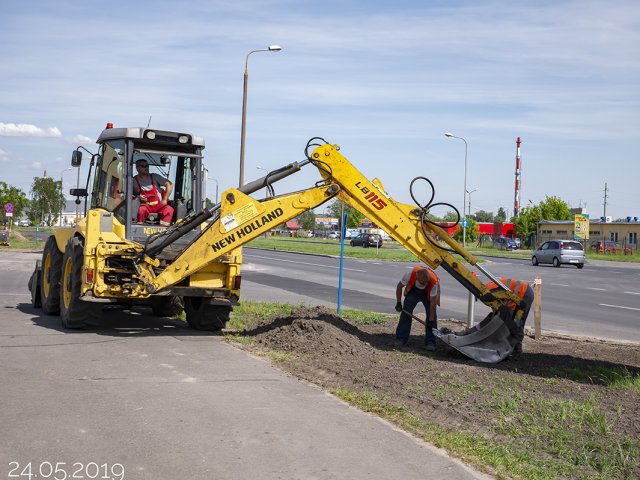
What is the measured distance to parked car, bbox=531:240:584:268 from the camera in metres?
45.0

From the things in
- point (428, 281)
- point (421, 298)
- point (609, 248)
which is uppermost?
point (428, 281)

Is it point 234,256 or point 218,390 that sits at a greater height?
point 234,256

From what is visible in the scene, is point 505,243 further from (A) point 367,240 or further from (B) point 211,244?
(B) point 211,244

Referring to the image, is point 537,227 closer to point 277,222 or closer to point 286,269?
point 286,269

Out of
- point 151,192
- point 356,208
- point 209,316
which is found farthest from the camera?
point 151,192

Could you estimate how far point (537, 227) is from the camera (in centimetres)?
9294

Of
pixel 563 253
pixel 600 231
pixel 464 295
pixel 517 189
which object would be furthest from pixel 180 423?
pixel 517 189

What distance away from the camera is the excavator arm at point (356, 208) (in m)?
10.3

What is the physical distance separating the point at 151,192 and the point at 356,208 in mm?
3463

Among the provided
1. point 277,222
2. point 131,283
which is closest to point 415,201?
point 277,222

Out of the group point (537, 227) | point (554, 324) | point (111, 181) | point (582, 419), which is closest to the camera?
point (582, 419)

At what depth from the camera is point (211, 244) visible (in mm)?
10492

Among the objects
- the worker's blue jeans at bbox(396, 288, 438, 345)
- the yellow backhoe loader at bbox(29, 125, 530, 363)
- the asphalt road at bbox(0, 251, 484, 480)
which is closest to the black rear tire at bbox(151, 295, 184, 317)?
the yellow backhoe loader at bbox(29, 125, 530, 363)

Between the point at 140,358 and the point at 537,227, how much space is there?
290ft
